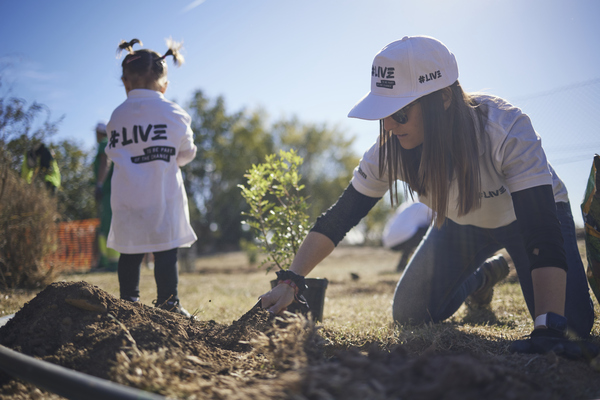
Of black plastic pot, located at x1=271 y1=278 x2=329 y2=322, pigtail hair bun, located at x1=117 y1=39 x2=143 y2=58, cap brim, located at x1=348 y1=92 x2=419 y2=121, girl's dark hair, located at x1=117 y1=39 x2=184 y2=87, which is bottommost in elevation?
black plastic pot, located at x1=271 y1=278 x2=329 y2=322

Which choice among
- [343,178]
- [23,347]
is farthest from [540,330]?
[343,178]

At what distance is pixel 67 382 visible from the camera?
3.68 ft

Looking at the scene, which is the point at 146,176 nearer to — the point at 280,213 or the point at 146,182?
the point at 146,182

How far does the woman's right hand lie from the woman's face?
91cm

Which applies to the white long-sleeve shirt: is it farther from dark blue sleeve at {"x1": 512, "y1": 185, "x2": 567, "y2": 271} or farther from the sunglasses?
the sunglasses

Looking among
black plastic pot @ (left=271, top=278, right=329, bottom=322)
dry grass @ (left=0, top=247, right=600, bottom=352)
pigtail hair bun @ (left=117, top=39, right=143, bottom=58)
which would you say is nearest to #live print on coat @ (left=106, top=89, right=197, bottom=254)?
pigtail hair bun @ (left=117, top=39, right=143, bottom=58)

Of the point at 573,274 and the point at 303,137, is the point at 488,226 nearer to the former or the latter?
the point at 573,274

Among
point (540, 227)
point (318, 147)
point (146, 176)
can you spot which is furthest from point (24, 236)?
point (318, 147)

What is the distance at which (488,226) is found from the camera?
8.43 feet

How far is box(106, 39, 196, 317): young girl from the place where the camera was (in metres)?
2.87

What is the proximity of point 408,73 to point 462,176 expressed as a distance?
0.55 meters

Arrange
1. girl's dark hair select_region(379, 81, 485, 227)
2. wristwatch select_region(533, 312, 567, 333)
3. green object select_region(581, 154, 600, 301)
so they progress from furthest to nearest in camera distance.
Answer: green object select_region(581, 154, 600, 301) < girl's dark hair select_region(379, 81, 485, 227) < wristwatch select_region(533, 312, 567, 333)

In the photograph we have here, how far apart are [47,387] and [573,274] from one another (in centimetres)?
244

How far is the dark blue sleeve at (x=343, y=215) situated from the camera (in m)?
2.29
